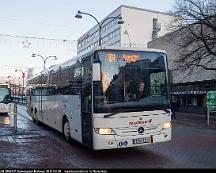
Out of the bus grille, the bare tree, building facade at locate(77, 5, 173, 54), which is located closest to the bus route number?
the bus grille

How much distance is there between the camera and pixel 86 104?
9969 millimetres

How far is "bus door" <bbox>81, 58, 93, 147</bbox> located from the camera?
31.6 ft

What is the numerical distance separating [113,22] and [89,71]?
238ft

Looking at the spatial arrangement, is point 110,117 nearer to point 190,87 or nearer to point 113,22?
point 190,87

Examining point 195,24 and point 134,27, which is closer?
point 195,24

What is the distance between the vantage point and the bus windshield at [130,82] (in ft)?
30.6

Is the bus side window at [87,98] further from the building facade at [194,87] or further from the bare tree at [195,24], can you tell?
the building facade at [194,87]

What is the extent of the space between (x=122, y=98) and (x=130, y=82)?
0.50 meters

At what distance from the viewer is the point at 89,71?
32.5 feet

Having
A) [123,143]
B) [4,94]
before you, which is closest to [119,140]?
[123,143]

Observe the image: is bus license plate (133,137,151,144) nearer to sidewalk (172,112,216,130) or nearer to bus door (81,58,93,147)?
bus door (81,58,93,147)

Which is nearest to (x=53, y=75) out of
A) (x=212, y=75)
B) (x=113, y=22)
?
(x=212, y=75)

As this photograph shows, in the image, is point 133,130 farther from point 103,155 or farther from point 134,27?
point 134,27

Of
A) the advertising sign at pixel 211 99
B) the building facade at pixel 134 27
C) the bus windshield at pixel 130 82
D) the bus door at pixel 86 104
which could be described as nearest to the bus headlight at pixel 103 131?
the bus door at pixel 86 104
